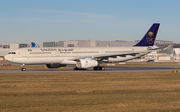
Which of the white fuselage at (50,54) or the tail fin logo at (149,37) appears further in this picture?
the tail fin logo at (149,37)

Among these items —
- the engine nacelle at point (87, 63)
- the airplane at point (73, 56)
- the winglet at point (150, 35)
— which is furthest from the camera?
the winglet at point (150, 35)

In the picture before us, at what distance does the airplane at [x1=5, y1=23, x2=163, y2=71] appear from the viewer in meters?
44.8

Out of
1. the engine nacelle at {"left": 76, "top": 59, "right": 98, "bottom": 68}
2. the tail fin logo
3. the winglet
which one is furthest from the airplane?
the tail fin logo

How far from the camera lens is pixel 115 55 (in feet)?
151

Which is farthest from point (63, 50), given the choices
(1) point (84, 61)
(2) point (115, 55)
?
(2) point (115, 55)

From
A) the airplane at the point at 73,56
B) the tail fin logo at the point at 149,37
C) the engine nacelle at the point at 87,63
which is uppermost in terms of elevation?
the tail fin logo at the point at 149,37

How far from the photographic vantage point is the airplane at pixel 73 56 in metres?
44.8

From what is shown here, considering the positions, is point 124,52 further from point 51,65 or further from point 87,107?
point 87,107

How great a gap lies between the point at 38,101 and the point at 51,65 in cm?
3280

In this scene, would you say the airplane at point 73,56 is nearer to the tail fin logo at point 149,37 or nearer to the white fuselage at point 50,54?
the white fuselage at point 50,54

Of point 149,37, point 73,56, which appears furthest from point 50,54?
point 149,37

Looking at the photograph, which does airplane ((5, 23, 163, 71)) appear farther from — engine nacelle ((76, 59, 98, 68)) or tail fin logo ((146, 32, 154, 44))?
tail fin logo ((146, 32, 154, 44))

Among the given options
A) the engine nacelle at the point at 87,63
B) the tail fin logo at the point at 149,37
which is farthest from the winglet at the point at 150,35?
the engine nacelle at the point at 87,63

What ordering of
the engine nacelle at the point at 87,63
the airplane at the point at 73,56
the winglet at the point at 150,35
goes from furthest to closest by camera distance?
1. the winglet at the point at 150,35
2. the airplane at the point at 73,56
3. the engine nacelle at the point at 87,63
